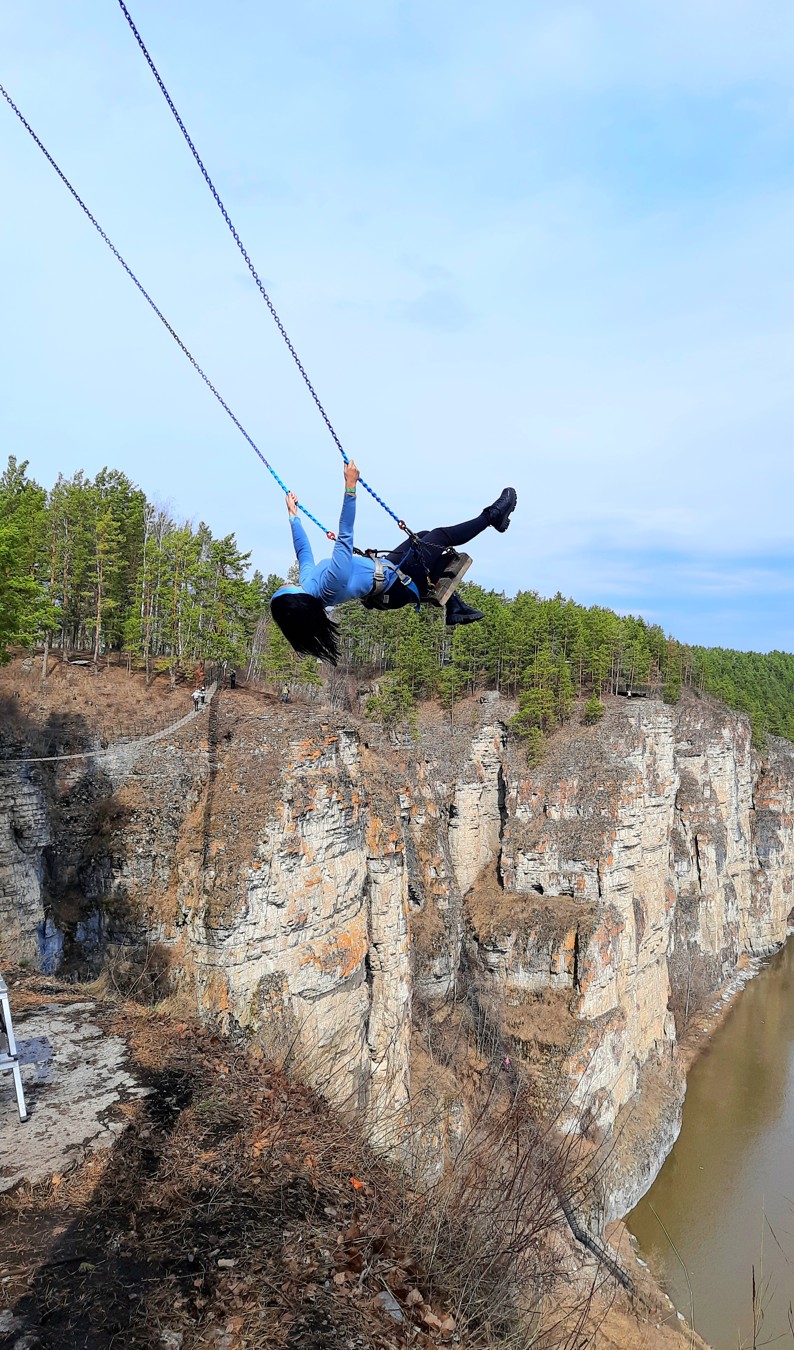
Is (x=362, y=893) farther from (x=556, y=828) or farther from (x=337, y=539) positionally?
(x=556, y=828)

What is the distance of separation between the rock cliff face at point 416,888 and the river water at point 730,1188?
2077mm

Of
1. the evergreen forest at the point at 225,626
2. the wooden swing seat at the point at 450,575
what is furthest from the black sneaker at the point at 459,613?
→ the evergreen forest at the point at 225,626

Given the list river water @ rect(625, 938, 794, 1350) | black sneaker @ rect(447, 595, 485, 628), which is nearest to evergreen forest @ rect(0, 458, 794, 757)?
black sneaker @ rect(447, 595, 485, 628)

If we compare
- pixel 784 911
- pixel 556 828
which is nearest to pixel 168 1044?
pixel 556 828

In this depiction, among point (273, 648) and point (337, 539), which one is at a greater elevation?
point (273, 648)

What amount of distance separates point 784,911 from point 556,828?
3862 cm

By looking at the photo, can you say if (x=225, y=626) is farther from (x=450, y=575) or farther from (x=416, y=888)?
(x=450, y=575)

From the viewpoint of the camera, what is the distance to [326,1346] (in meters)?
3.66

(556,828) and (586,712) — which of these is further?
(586,712)

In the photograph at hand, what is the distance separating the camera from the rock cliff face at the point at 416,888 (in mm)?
14898

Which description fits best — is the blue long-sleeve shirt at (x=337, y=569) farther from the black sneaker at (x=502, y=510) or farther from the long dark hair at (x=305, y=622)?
the black sneaker at (x=502, y=510)

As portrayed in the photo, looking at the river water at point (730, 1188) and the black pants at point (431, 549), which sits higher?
the black pants at point (431, 549)

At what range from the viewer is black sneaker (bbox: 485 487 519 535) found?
6.41 metres

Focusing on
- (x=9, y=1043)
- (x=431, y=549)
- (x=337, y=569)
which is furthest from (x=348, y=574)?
(x=9, y=1043)
